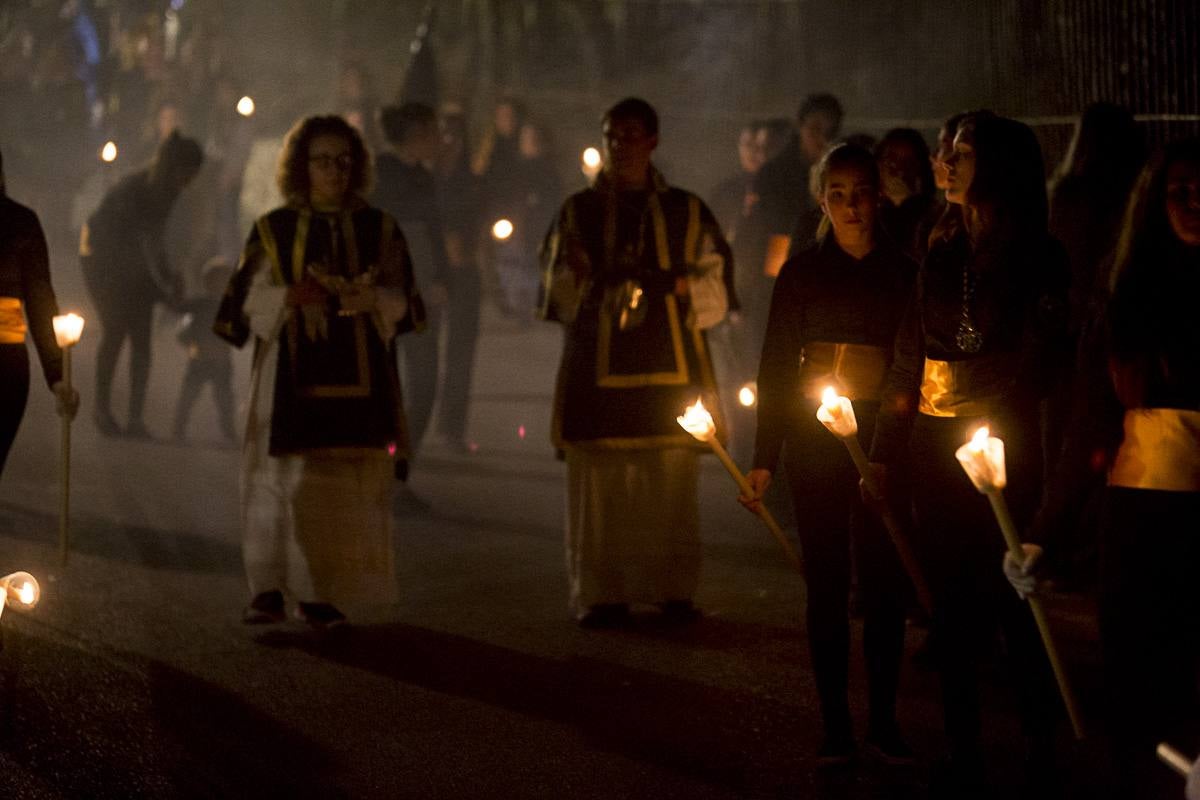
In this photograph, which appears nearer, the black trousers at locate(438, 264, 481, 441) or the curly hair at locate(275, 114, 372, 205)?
the curly hair at locate(275, 114, 372, 205)

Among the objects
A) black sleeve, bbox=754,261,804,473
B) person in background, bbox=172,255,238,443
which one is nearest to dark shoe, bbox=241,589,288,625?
black sleeve, bbox=754,261,804,473

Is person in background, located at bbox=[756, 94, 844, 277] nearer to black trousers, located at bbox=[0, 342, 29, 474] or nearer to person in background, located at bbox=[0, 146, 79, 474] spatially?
person in background, located at bbox=[0, 146, 79, 474]

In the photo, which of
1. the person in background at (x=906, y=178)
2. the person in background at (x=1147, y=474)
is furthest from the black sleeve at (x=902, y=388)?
the person in background at (x=906, y=178)

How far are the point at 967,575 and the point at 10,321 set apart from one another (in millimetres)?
3912

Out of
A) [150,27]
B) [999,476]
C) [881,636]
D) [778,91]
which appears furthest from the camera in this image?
[150,27]

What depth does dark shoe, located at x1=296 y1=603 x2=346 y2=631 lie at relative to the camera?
751 centimetres

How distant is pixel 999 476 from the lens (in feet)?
12.9

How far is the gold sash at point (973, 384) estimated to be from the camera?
5.04 metres

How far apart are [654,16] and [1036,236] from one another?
18529 mm

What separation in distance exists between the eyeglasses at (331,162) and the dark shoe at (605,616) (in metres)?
2.15

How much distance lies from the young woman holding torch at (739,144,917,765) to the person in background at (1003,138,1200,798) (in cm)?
113

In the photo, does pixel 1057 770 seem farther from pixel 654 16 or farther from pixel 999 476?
pixel 654 16

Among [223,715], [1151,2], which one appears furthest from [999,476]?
[1151,2]

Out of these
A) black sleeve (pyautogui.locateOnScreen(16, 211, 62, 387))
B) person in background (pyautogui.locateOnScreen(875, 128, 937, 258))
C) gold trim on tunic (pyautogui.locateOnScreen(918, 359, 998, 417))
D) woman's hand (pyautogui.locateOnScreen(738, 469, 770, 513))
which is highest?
person in background (pyautogui.locateOnScreen(875, 128, 937, 258))
